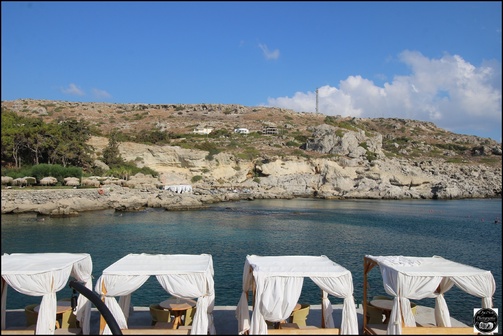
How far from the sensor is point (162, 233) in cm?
2822

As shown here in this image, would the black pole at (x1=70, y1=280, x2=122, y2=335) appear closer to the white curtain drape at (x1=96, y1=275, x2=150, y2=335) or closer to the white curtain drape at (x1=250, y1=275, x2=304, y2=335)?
the white curtain drape at (x1=96, y1=275, x2=150, y2=335)

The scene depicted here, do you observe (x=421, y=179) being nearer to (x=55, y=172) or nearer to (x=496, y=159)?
(x=496, y=159)

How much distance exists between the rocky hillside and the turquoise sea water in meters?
19.8

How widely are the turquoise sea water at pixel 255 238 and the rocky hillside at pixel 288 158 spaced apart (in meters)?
19.8

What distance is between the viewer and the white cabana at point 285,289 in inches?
305

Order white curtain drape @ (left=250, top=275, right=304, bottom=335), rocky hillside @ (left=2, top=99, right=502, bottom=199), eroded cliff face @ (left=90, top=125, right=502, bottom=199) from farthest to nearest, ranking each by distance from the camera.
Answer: rocky hillside @ (left=2, top=99, right=502, bottom=199) → eroded cliff face @ (left=90, top=125, right=502, bottom=199) → white curtain drape @ (left=250, top=275, right=304, bottom=335)

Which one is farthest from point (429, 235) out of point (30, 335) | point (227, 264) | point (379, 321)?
point (30, 335)

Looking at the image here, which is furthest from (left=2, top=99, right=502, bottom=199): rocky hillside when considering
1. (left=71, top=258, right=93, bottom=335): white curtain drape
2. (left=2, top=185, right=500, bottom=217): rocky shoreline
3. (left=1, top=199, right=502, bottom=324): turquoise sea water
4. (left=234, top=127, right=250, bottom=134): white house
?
(left=71, top=258, right=93, bottom=335): white curtain drape

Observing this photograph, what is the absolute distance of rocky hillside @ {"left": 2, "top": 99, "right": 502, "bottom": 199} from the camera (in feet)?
202

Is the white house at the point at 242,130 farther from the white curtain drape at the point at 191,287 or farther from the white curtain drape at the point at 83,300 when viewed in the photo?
the white curtain drape at the point at 191,287

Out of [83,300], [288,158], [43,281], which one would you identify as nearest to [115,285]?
[83,300]

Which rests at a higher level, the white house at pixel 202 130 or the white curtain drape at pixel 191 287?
the white house at pixel 202 130

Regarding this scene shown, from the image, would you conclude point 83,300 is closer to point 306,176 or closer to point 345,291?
point 345,291

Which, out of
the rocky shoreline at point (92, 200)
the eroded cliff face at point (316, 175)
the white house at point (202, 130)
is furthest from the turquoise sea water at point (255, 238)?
the white house at point (202, 130)
